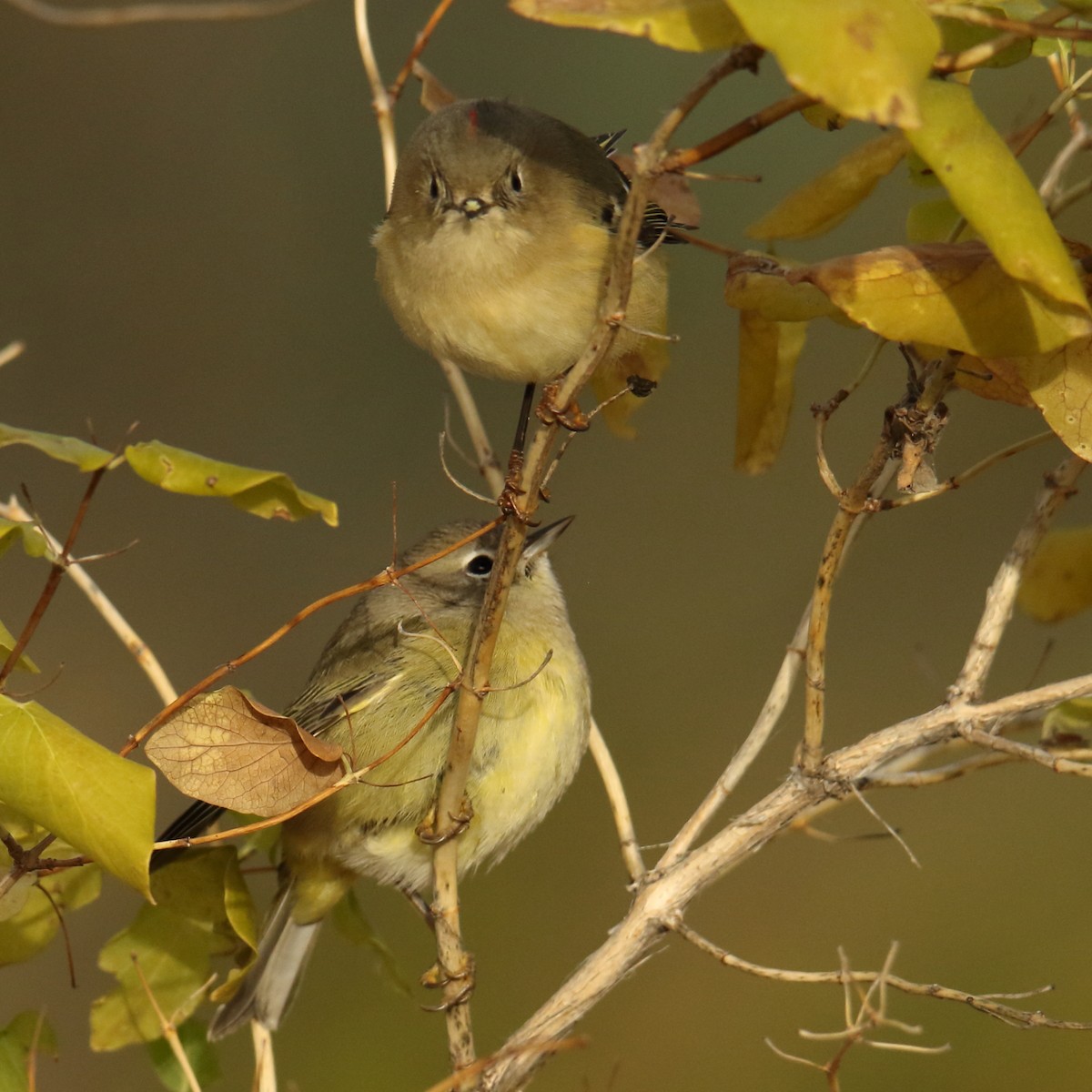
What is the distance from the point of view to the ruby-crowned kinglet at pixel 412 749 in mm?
2045

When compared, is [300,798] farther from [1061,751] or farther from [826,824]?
[826,824]

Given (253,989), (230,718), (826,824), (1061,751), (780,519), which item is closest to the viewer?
(230,718)

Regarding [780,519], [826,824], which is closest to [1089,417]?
[826,824]

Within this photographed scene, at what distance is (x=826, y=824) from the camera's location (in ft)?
13.6

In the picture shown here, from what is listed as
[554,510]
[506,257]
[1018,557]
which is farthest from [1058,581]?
[554,510]

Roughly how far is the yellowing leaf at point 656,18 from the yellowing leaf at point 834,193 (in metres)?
0.48

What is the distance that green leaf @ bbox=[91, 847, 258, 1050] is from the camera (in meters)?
1.64

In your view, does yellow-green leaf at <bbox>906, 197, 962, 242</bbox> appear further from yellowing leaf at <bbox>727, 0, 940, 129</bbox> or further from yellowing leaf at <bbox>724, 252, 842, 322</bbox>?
yellowing leaf at <bbox>727, 0, 940, 129</bbox>

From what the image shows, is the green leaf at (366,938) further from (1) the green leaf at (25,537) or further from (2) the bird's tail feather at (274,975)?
(1) the green leaf at (25,537)

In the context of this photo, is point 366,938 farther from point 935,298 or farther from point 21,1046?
point 935,298

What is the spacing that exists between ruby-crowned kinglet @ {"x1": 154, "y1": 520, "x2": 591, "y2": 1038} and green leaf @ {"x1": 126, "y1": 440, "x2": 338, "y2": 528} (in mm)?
607

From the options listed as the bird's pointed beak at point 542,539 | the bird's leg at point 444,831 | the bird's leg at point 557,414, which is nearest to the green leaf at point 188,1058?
the bird's leg at point 444,831

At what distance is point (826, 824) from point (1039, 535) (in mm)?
2791

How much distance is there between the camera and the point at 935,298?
42.7 inches
